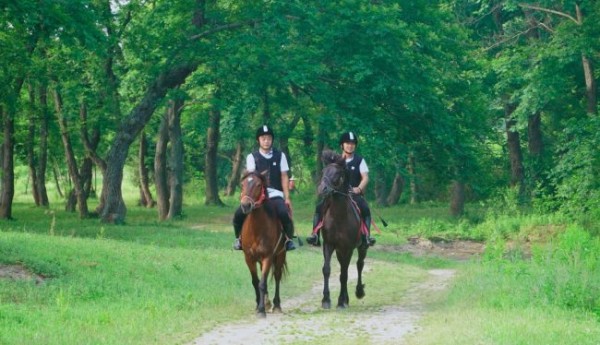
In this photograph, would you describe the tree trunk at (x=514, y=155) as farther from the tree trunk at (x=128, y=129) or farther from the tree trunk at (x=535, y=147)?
the tree trunk at (x=128, y=129)

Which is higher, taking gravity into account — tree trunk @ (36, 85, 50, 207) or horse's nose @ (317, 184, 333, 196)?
tree trunk @ (36, 85, 50, 207)

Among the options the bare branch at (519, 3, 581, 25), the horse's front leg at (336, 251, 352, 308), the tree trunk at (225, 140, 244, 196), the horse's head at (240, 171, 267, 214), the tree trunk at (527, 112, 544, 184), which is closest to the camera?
the horse's head at (240, 171, 267, 214)

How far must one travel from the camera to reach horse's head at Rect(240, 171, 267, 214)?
14.3 m

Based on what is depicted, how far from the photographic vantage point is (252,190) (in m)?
14.5

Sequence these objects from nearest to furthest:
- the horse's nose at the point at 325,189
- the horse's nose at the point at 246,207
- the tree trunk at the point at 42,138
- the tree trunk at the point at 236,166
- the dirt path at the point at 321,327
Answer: the dirt path at the point at 321,327
the horse's nose at the point at 246,207
the horse's nose at the point at 325,189
the tree trunk at the point at 42,138
the tree trunk at the point at 236,166

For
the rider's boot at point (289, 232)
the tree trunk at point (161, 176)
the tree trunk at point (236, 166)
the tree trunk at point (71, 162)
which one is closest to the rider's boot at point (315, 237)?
the rider's boot at point (289, 232)

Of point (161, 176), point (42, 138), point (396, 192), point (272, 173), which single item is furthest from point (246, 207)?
point (396, 192)

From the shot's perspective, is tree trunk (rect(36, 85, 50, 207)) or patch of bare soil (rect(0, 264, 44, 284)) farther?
tree trunk (rect(36, 85, 50, 207))

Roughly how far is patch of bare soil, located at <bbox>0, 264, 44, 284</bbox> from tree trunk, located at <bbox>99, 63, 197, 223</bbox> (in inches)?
728

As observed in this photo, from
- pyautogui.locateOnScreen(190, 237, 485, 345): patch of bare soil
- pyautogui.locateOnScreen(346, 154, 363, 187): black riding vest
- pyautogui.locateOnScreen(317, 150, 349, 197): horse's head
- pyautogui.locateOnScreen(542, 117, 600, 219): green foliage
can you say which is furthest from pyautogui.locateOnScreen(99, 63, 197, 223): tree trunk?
pyautogui.locateOnScreen(317, 150, 349, 197): horse's head

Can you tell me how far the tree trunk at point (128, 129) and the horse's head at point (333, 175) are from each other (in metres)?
20.6

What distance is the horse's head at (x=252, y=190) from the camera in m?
14.3

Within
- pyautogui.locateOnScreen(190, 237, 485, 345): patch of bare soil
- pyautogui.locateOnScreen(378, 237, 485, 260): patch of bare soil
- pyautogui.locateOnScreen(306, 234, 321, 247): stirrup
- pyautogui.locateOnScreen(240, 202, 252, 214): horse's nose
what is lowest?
pyautogui.locateOnScreen(190, 237, 485, 345): patch of bare soil

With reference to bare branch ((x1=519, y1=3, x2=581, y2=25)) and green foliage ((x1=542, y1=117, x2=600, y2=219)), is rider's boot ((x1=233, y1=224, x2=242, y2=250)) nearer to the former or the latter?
green foliage ((x1=542, y1=117, x2=600, y2=219))
